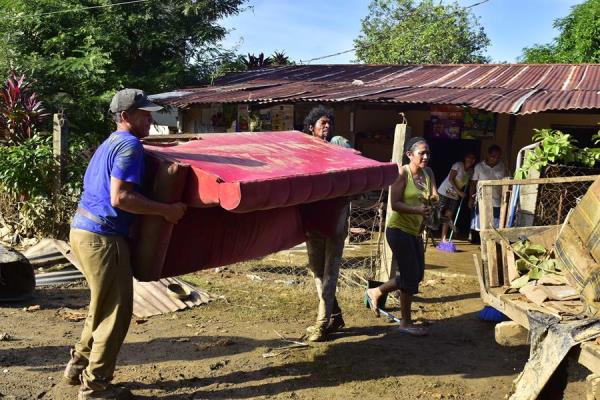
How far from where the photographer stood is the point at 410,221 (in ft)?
16.7

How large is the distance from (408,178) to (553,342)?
2429mm

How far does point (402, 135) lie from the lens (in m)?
6.34

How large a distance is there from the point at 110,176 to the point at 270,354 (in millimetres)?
2002

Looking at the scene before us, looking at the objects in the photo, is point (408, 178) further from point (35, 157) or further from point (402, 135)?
point (35, 157)

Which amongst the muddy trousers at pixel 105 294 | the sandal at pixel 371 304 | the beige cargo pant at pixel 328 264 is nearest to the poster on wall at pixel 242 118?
the sandal at pixel 371 304

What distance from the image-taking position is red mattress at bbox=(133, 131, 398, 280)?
3250 mm

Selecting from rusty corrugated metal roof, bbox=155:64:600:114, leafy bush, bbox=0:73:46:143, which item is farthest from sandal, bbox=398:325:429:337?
leafy bush, bbox=0:73:46:143

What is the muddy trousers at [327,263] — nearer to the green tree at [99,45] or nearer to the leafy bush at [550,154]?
the leafy bush at [550,154]

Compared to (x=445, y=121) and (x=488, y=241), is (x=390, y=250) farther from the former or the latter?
(x=445, y=121)

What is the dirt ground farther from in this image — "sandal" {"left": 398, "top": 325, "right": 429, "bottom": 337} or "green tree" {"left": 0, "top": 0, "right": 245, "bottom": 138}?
"green tree" {"left": 0, "top": 0, "right": 245, "bottom": 138}

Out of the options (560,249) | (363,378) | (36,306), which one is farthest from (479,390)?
(36,306)

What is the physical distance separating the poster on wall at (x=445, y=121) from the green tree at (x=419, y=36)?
51.3 ft

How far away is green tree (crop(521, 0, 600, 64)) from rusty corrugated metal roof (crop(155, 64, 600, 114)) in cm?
659

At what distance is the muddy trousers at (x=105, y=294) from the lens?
348cm
